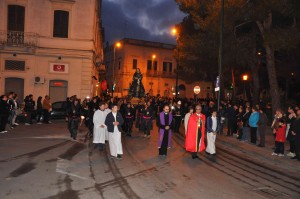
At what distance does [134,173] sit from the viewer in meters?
9.80

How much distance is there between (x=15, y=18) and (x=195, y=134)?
22190 millimetres

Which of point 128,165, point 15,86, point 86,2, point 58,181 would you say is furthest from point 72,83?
point 58,181

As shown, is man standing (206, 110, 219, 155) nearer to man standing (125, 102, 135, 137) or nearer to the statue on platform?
man standing (125, 102, 135, 137)

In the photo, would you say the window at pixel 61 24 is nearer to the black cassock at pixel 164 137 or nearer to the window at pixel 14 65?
the window at pixel 14 65

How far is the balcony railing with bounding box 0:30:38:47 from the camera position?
2909cm

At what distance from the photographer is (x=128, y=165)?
1092cm

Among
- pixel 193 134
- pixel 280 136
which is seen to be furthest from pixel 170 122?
pixel 280 136

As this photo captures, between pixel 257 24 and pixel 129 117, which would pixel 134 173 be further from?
pixel 257 24

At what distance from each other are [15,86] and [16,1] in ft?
21.8

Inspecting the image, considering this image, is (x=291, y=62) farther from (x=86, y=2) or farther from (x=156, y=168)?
(x=156, y=168)

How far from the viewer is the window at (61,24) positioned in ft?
100

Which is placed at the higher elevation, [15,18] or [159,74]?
[15,18]

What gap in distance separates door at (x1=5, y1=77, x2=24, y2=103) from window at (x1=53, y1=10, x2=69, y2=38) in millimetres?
4646

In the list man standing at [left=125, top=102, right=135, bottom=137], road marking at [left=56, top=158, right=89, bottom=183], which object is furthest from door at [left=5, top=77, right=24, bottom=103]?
road marking at [left=56, top=158, right=89, bottom=183]
